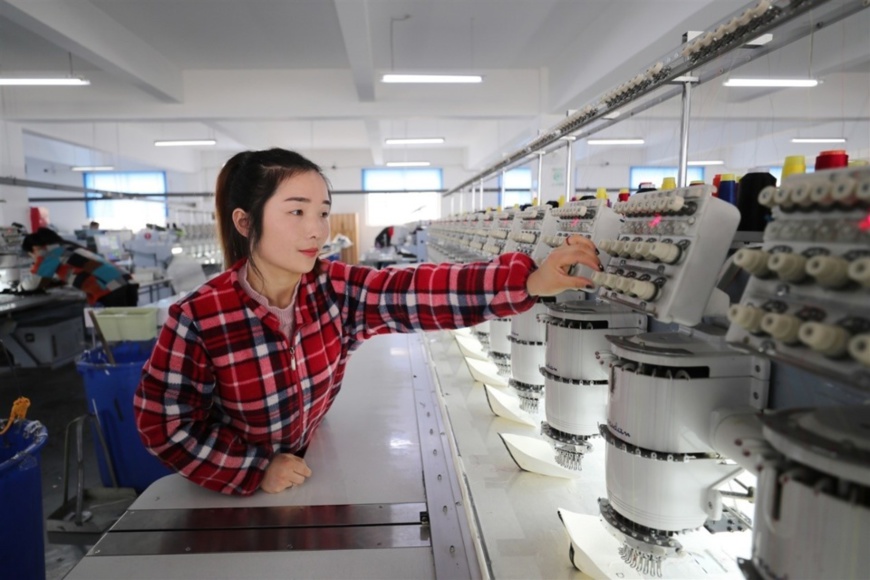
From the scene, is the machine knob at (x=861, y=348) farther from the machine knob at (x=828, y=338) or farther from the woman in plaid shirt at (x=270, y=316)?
the woman in plaid shirt at (x=270, y=316)

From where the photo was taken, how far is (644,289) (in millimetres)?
996

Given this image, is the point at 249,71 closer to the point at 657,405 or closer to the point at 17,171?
the point at 17,171

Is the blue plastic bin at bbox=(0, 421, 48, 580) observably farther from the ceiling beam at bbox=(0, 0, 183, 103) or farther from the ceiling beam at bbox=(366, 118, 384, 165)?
the ceiling beam at bbox=(366, 118, 384, 165)

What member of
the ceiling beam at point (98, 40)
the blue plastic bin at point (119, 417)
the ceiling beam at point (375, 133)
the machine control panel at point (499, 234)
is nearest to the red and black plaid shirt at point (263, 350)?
the machine control panel at point (499, 234)

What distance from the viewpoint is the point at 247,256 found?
1521 millimetres

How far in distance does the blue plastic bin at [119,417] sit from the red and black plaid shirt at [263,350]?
2.10 m

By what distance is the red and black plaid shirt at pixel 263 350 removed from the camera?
1.34 m

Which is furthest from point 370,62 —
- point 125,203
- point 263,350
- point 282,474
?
point 125,203

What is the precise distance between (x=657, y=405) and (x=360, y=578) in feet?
2.38

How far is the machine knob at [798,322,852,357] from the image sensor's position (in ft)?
1.95

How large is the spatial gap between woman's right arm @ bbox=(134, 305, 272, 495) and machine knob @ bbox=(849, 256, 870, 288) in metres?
1.29

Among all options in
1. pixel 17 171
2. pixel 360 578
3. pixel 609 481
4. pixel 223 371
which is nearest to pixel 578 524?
pixel 609 481

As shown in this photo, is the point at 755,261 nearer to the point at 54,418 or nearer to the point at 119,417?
the point at 119,417

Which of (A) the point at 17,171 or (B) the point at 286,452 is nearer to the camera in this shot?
(B) the point at 286,452
